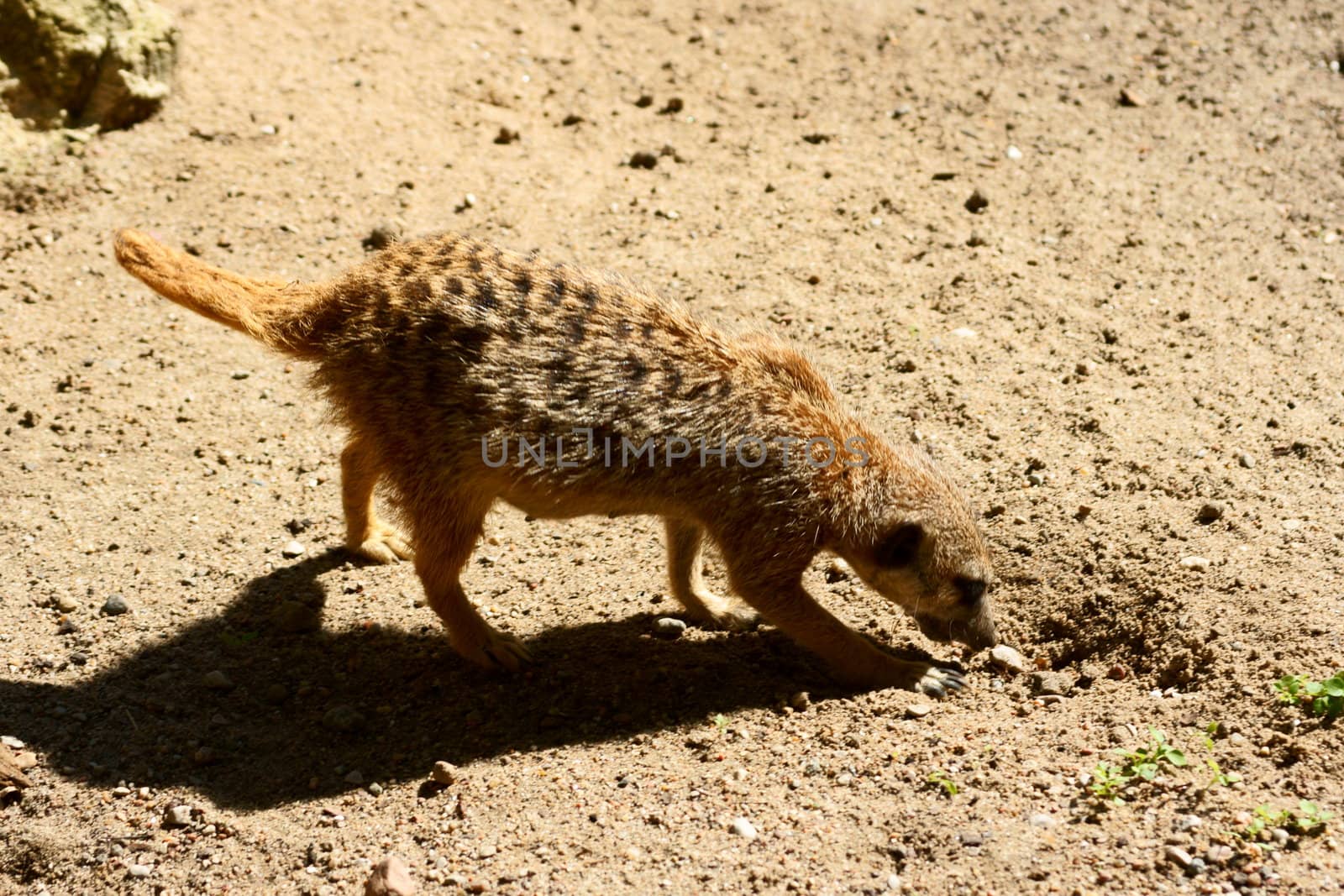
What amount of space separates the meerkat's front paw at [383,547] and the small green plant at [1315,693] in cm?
305

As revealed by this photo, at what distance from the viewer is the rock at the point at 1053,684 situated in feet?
12.5

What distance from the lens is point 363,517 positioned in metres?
4.59

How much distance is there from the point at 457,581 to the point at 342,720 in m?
0.60

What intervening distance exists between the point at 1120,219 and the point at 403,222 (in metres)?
3.71

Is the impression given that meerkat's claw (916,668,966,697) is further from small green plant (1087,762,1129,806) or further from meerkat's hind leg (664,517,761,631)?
meerkat's hind leg (664,517,761,631)

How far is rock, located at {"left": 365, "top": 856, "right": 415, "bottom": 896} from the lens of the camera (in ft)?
10.1

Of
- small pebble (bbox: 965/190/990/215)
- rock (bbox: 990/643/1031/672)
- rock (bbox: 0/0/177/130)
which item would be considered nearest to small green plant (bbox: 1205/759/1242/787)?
rock (bbox: 990/643/1031/672)

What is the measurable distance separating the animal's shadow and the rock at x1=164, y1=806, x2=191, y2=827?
12cm

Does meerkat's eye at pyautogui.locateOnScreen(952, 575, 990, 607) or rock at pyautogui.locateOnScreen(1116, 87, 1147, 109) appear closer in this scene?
meerkat's eye at pyautogui.locateOnScreen(952, 575, 990, 607)

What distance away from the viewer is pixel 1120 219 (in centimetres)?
610

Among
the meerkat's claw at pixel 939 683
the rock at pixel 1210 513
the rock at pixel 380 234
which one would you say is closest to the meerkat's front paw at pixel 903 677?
the meerkat's claw at pixel 939 683

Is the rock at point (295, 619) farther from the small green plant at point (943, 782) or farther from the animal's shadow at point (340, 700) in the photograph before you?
the small green plant at point (943, 782)

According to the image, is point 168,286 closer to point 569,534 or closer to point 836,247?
point 569,534

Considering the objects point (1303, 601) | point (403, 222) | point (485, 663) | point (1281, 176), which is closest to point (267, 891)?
point (485, 663)
